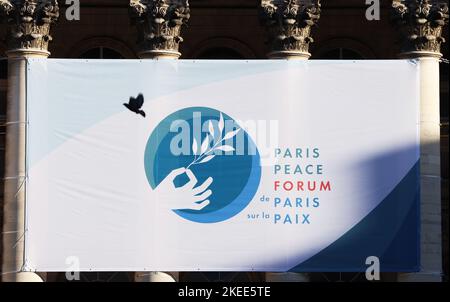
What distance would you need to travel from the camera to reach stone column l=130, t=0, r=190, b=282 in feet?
150

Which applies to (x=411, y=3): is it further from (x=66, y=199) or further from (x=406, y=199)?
(x=66, y=199)

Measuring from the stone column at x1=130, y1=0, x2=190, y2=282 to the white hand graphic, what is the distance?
172cm

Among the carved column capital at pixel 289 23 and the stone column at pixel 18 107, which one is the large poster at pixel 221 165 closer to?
the stone column at pixel 18 107

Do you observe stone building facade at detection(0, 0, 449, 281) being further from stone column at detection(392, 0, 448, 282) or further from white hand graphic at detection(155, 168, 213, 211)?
white hand graphic at detection(155, 168, 213, 211)

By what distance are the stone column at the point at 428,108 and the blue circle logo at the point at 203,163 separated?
3.68 meters

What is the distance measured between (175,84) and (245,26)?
20.1ft

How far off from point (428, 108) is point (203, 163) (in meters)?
5.04

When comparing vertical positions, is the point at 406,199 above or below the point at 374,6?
below

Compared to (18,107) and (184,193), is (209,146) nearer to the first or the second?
(184,193)

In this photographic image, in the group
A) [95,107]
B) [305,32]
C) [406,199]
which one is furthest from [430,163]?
[95,107]

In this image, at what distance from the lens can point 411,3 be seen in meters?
46.1

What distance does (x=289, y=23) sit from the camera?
45.9m

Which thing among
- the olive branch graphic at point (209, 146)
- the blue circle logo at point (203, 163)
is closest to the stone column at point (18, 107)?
the blue circle logo at point (203, 163)
